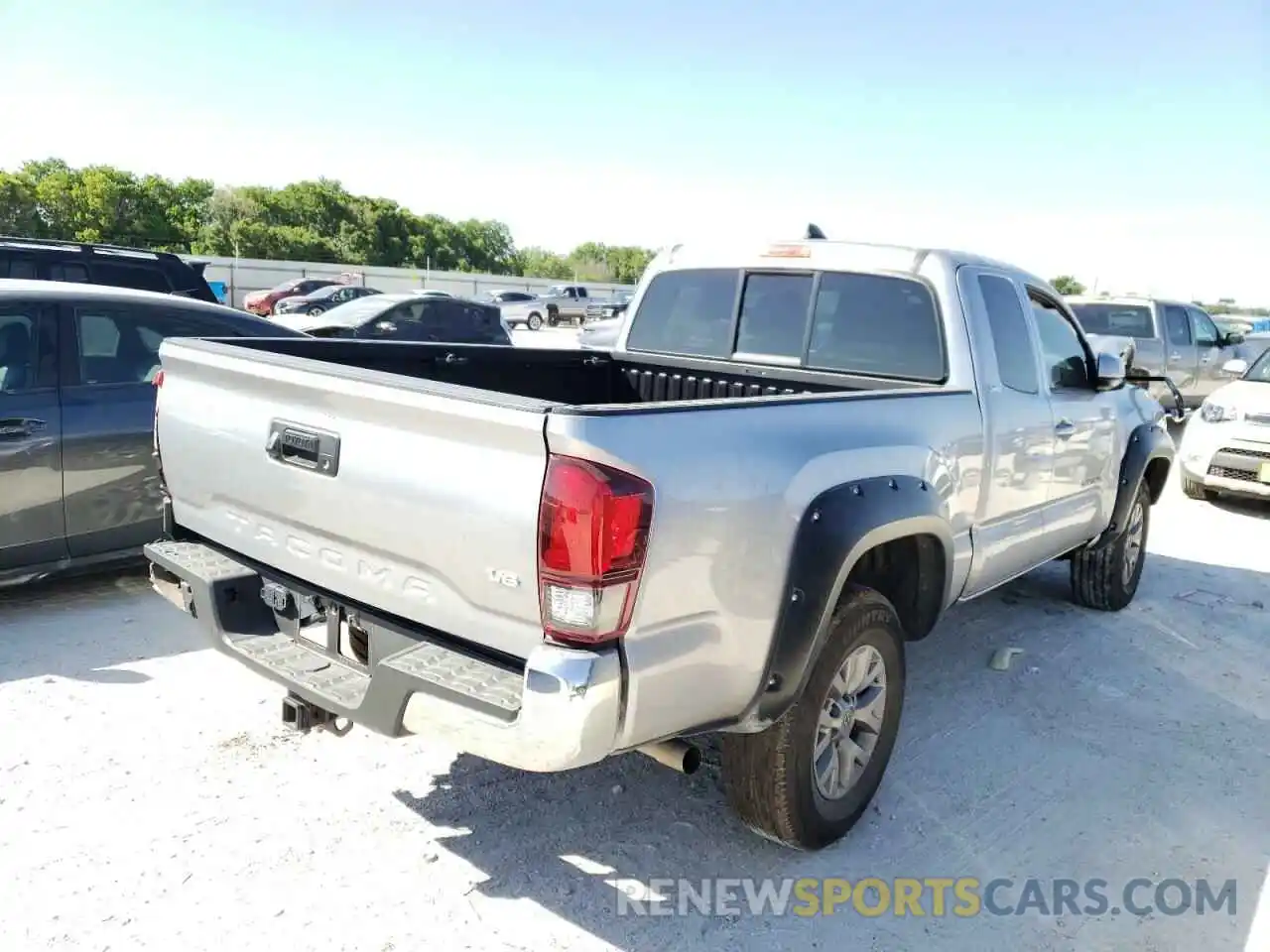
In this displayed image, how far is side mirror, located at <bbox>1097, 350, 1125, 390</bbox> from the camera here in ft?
15.5

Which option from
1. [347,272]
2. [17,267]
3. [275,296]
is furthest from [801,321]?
[347,272]

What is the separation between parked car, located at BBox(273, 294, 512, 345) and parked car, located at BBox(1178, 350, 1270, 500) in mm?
11113

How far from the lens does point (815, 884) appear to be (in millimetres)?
2984

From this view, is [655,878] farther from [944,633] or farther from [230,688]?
[944,633]

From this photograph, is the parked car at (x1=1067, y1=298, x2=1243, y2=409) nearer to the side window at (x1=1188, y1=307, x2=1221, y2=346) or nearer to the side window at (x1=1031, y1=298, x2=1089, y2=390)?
the side window at (x1=1188, y1=307, x2=1221, y2=346)

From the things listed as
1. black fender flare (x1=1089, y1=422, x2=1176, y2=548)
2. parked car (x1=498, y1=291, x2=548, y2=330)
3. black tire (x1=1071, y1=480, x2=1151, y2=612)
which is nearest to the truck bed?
black fender flare (x1=1089, y1=422, x2=1176, y2=548)

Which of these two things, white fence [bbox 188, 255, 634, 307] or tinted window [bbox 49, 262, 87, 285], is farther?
white fence [bbox 188, 255, 634, 307]

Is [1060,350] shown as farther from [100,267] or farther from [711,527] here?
[100,267]

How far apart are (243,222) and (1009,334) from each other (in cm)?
6932

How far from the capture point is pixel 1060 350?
472 cm

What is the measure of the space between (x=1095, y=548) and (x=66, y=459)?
570 cm

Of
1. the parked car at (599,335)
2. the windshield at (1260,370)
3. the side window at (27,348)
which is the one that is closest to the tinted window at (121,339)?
the side window at (27,348)

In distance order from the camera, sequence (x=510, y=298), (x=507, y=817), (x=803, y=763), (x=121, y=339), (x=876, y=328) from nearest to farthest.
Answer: (x=803, y=763) < (x=507, y=817) < (x=876, y=328) < (x=121, y=339) < (x=510, y=298)

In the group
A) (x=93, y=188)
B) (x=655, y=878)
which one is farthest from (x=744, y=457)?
(x=93, y=188)
